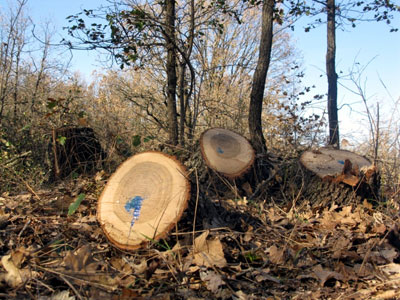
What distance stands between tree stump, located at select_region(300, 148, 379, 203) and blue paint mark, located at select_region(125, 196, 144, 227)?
7.49 feet

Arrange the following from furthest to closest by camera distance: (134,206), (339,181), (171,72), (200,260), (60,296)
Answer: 1. (171,72)
2. (339,181)
3. (134,206)
4. (200,260)
5. (60,296)

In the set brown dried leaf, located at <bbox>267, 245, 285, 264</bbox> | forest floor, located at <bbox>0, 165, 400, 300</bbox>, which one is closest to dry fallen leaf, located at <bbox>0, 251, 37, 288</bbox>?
forest floor, located at <bbox>0, 165, 400, 300</bbox>

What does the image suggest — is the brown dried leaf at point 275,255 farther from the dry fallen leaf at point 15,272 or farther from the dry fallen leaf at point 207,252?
the dry fallen leaf at point 15,272

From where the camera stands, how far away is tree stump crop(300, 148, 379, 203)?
380cm

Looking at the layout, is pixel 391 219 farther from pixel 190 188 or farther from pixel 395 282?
pixel 190 188

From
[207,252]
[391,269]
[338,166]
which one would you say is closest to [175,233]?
[207,252]

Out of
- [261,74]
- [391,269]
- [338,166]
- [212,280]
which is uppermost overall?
[261,74]

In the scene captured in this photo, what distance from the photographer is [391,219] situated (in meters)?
3.07

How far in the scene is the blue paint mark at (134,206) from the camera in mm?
2486

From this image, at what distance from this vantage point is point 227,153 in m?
4.23

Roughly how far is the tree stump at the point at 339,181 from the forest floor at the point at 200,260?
0.58 meters

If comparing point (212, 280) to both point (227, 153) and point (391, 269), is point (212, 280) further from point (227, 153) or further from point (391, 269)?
point (227, 153)

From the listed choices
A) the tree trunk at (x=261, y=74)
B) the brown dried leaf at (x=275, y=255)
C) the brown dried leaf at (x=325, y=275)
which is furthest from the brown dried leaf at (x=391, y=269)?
the tree trunk at (x=261, y=74)

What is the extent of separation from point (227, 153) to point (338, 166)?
142 centimetres
